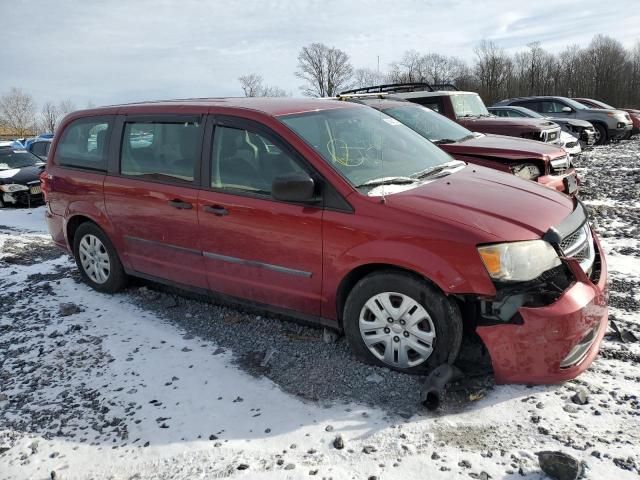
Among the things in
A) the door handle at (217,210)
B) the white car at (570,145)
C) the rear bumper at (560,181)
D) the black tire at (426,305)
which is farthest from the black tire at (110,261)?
the white car at (570,145)

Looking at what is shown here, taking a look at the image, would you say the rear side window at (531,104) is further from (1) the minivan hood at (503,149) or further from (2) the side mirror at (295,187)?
(2) the side mirror at (295,187)

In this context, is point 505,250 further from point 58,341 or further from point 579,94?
point 579,94

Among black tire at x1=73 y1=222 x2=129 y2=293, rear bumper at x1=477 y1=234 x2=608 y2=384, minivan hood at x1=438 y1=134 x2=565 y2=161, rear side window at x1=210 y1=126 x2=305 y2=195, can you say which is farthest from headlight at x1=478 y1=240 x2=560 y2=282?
minivan hood at x1=438 y1=134 x2=565 y2=161

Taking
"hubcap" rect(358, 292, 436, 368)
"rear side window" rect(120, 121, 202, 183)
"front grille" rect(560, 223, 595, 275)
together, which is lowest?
"hubcap" rect(358, 292, 436, 368)

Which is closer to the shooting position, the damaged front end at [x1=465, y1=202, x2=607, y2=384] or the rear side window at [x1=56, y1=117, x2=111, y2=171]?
the damaged front end at [x1=465, y1=202, x2=607, y2=384]

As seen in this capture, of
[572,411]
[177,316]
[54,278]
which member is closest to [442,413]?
[572,411]

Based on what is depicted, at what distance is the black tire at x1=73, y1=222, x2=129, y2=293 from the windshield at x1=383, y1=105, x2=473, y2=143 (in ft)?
14.1

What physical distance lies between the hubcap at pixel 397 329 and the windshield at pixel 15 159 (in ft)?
41.1

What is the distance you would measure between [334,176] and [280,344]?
137 centimetres

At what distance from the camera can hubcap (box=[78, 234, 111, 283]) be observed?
505 cm

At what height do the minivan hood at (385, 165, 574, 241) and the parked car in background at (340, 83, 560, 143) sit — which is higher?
the parked car in background at (340, 83, 560, 143)

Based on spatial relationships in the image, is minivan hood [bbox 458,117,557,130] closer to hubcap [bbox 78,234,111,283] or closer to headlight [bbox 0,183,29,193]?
hubcap [bbox 78,234,111,283]

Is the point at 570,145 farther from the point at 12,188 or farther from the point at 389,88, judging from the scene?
the point at 12,188

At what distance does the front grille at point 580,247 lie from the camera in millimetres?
3201
